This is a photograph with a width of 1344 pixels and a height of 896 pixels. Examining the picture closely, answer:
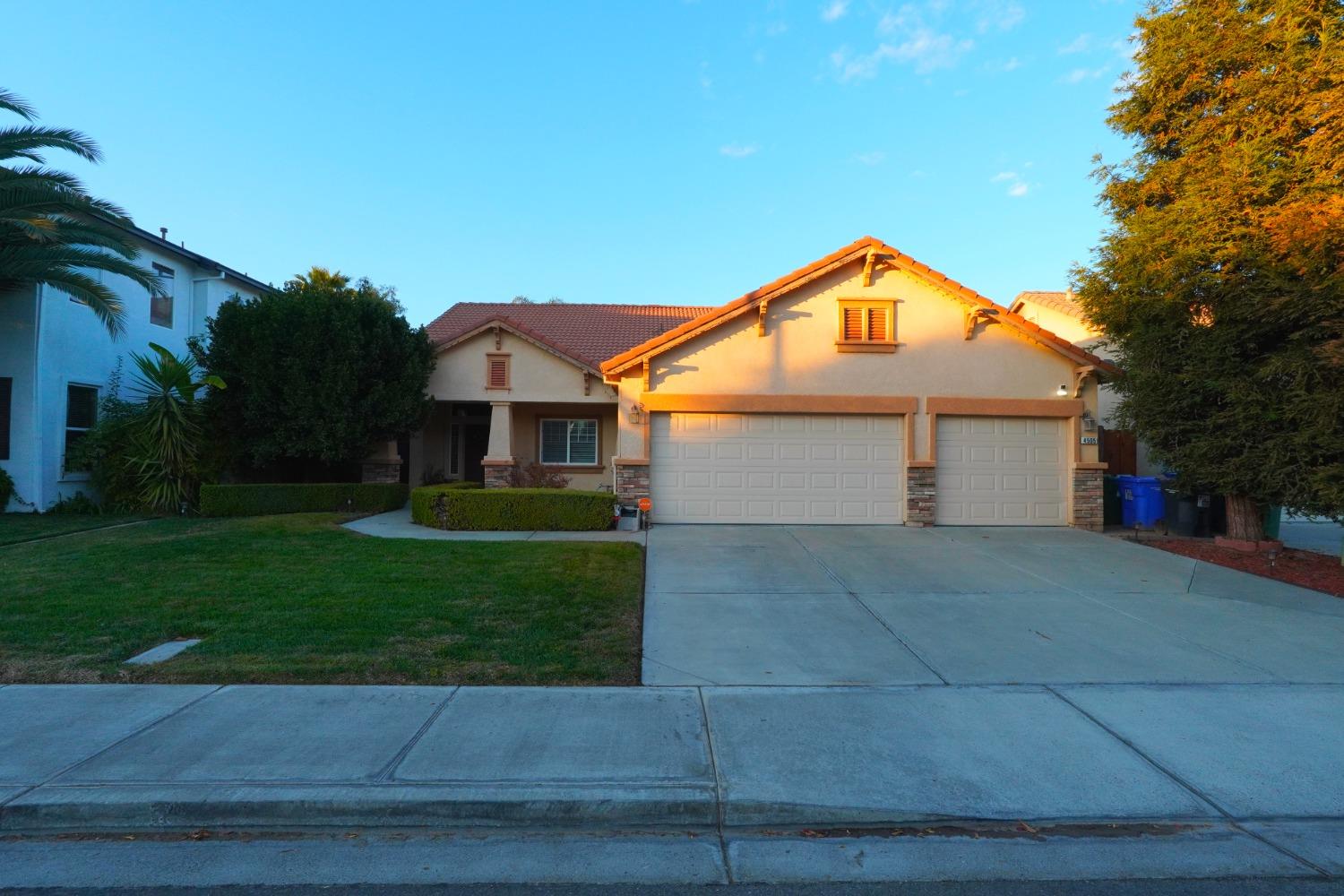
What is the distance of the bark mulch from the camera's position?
31.4 feet

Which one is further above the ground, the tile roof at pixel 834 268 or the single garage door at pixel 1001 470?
the tile roof at pixel 834 268

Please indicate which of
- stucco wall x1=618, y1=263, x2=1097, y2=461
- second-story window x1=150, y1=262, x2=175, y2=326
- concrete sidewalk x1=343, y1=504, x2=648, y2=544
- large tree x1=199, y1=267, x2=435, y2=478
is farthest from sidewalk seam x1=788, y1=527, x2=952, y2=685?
second-story window x1=150, y1=262, x2=175, y2=326

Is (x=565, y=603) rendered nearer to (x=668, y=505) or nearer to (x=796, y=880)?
(x=796, y=880)

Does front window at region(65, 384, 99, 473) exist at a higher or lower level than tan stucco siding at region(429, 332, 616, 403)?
lower

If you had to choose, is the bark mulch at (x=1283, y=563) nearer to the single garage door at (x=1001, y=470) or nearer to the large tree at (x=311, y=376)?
the single garage door at (x=1001, y=470)

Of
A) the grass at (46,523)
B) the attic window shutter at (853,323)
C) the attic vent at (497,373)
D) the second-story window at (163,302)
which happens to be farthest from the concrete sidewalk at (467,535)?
the second-story window at (163,302)

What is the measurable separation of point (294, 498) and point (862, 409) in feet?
38.2

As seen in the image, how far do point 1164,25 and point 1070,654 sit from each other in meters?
10.9

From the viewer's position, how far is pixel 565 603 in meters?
7.80

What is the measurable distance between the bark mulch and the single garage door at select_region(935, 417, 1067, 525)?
78.6 inches

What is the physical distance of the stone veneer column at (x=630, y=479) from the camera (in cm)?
1377

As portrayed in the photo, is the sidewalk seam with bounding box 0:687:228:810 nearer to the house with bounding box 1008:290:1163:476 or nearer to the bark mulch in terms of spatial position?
the bark mulch

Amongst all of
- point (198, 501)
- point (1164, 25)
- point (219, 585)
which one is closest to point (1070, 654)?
point (219, 585)

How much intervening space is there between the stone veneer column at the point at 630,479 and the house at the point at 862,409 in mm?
24
